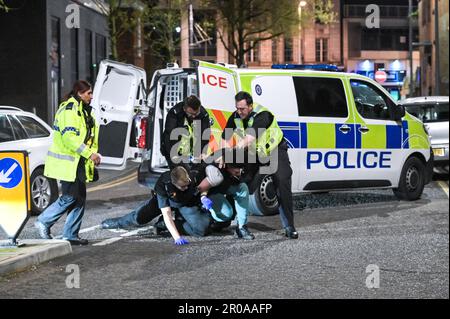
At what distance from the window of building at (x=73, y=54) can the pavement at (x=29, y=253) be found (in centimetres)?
2570

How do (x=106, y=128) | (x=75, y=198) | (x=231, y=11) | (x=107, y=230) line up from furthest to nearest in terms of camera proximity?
(x=231, y=11), (x=106, y=128), (x=107, y=230), (x=75, y=198)

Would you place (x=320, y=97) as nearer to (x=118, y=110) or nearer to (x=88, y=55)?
(x=118, y=110)

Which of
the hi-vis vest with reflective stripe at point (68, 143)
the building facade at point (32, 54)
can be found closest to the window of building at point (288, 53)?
the building facade at point (32, 54)

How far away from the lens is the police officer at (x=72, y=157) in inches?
350

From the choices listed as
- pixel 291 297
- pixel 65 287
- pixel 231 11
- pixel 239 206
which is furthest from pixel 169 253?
pixel 231 11

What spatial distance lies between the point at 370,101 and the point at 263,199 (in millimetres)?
2582

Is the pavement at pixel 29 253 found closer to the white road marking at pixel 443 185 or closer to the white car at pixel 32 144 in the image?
the white car at pixel 32 144

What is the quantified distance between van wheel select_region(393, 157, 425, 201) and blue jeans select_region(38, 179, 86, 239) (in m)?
5.60

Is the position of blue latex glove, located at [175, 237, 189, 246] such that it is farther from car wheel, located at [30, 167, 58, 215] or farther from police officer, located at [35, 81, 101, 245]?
car wheel, located at [30, 167, 58, 215]

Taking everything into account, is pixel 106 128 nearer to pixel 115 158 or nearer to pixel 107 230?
pixel 115 158

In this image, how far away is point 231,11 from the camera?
4281 centimetres

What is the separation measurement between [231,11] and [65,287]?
3716 cm
